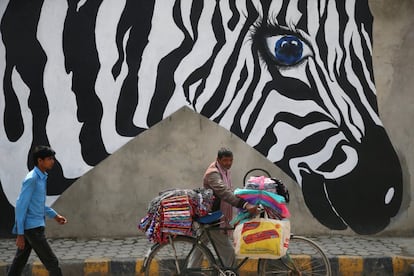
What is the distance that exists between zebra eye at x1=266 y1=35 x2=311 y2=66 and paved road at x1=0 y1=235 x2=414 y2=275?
232 cm

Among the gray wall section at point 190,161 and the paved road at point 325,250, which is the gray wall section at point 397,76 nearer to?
the gray wall section at point 190,161

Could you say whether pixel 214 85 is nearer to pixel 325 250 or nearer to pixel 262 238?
pixel 325 250

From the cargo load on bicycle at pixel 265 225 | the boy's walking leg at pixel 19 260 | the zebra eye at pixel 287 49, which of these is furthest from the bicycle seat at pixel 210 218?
the zebra eye at pixel 287 49

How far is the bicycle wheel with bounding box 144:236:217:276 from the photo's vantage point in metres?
5.98

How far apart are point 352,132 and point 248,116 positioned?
137 cm

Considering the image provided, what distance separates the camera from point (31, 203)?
18.6 ft

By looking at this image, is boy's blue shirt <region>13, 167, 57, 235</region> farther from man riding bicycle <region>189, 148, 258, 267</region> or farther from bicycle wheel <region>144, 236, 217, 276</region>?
man riding bicycle <region>189, 148, 258, 267</region>

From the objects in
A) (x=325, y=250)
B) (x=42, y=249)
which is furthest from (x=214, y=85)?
(x=42, y=249)

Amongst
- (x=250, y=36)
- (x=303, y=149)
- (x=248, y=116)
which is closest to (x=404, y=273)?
(x=303, y=149)

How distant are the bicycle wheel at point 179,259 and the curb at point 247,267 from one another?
109 cm

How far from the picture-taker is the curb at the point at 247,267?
711 cm

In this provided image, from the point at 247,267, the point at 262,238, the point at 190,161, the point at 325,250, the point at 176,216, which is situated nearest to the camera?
the point at 262,238

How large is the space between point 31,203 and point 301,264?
2450 mm

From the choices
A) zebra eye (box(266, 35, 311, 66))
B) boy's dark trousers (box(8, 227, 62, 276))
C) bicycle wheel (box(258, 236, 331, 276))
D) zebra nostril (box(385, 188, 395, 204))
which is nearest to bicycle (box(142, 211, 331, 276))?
bicycle wheel (box(258, 236, 331, 276))
